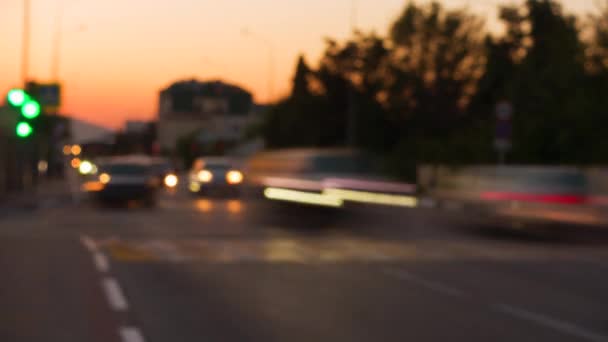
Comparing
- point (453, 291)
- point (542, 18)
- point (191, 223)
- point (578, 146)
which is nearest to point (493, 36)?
point (542, 18)

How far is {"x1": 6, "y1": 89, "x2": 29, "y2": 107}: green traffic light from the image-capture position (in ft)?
56.0

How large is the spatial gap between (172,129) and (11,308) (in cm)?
13652

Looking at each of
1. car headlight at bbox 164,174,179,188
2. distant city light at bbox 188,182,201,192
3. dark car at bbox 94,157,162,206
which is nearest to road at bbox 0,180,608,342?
A: dark car at bbox 94,157,162,206

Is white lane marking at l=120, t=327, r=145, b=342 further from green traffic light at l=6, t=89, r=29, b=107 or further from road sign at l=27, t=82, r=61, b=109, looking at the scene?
road sign at l=27, t=82, r=61, b=109

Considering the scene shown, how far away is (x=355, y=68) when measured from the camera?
7494 centimetres

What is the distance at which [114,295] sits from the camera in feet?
43.0

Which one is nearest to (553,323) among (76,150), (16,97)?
(16,97)

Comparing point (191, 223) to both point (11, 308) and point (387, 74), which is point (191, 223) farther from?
point (387, 74)

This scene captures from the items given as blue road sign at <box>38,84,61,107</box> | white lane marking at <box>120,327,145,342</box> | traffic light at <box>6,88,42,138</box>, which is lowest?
white lane marking at <box>120,327,145,342</box>

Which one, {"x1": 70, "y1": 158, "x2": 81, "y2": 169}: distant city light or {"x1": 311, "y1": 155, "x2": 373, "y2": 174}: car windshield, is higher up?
{"x1": 311, "y1": 155, "x2": 373, "y2": 174}: car windshield

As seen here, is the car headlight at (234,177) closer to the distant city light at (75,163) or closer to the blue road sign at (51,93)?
the blue road sign at (51,93)

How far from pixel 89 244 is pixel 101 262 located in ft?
12.6

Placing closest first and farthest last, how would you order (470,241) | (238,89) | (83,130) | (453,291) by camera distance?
(453,291), (470,241), (83,130), (238,89)

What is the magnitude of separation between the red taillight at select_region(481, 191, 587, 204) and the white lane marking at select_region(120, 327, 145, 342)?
13759 millimetres
